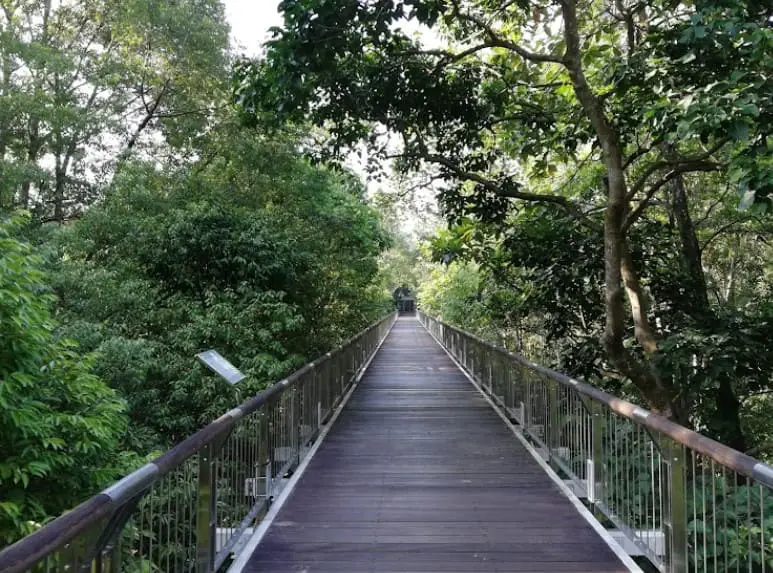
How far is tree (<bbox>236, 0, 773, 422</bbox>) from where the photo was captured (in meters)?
4.98

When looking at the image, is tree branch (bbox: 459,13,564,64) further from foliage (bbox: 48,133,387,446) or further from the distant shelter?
the distant shelter

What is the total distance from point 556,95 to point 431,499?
6.24 m

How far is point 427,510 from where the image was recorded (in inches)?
192

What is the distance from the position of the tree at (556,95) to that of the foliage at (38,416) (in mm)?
3178

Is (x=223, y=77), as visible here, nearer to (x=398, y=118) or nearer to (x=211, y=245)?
(x=211, y=245)

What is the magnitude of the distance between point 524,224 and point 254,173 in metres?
6.55

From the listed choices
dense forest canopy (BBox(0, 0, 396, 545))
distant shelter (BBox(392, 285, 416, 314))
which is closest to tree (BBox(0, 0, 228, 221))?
dense forest canopy (BBox(0, 0, 396, 545))

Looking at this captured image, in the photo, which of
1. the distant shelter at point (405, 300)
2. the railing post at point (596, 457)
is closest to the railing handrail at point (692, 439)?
the railing post at point (596, 457)

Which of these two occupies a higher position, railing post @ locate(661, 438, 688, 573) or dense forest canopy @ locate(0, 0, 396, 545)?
dense forest canopy @ locate(0, 0, 396, 545)

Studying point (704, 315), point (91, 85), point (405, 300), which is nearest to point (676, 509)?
point (704, 315)

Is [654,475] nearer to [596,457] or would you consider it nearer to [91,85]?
[596,457]

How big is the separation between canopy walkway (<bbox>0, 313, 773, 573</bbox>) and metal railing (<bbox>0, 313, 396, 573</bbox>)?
1 cm

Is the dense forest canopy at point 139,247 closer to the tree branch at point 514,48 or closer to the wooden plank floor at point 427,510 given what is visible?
the wooden plank floor at point 427,510

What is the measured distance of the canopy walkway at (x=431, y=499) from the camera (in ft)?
9.49
